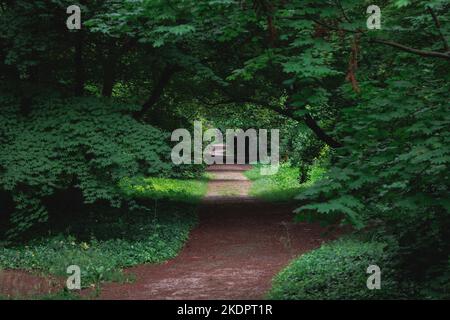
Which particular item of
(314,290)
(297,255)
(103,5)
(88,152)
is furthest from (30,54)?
(314,290)

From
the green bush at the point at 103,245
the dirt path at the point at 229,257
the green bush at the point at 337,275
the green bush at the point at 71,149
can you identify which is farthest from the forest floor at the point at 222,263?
the green bush at the point at 71,149

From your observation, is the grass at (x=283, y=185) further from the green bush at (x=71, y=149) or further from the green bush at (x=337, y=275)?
the green bush at (x=337, y=275)

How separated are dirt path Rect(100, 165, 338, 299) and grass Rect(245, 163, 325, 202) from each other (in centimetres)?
265

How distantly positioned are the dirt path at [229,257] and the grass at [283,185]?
265cm

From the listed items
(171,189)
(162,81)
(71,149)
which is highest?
(162,81)

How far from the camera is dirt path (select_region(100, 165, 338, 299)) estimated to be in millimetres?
9461

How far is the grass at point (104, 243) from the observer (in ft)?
35.9

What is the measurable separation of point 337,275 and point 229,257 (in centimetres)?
350

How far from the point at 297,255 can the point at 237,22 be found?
21.1 feet

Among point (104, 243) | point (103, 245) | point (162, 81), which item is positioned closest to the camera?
point (103, 245)

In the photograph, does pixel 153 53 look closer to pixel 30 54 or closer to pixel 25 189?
pixel 30 54

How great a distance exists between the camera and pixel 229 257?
489 inches

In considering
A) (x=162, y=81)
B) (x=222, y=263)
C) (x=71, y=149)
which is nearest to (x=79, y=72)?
(x=162, y=81)

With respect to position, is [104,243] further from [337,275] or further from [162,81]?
[162,81]
